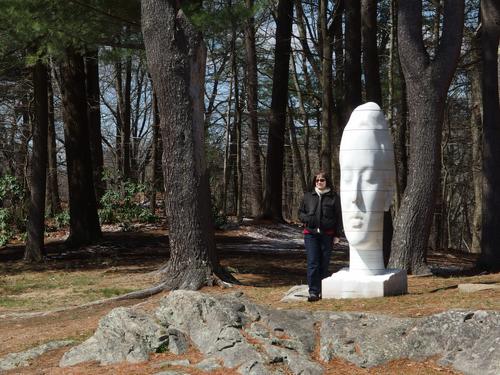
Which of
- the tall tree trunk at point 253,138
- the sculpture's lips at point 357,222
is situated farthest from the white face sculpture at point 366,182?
the tall tree trunk at point 253,138

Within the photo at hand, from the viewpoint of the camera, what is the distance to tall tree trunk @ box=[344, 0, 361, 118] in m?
16.9

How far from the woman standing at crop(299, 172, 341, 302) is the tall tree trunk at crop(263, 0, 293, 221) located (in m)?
14.6

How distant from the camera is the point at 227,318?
778cm

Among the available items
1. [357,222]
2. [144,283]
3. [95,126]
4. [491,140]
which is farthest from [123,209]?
[357,222]

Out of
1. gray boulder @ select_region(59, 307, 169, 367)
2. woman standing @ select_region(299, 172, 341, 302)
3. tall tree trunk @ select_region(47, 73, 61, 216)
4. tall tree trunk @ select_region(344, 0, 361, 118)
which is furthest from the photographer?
tall tree trunk @ select_region(47, 73, 61, 216)

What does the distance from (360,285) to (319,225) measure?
35.0 inches

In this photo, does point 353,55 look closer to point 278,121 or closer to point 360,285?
point 278,121

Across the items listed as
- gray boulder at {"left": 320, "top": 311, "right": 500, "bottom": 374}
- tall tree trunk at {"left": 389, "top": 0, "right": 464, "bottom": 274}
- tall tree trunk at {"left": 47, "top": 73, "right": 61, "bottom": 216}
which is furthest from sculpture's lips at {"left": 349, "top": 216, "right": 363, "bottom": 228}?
tall tree trunk at {"left": 47, "top": 73, "right": 61, "bottom": 216}

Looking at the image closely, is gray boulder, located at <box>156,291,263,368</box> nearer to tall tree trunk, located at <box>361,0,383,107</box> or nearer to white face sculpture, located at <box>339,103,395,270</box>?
white face sculpture, located at <box>339,103,395,270</box>

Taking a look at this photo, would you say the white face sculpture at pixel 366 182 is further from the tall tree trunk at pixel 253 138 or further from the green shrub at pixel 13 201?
the tall tree trunk at pixel 253 138

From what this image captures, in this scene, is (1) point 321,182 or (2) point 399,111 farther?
(2) point 399,111

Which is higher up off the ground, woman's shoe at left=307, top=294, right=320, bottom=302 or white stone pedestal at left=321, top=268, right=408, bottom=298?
white stone pedestal at left=321, top=268, right=408, bottom=298

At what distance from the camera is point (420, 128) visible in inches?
501

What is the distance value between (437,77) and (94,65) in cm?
1447
